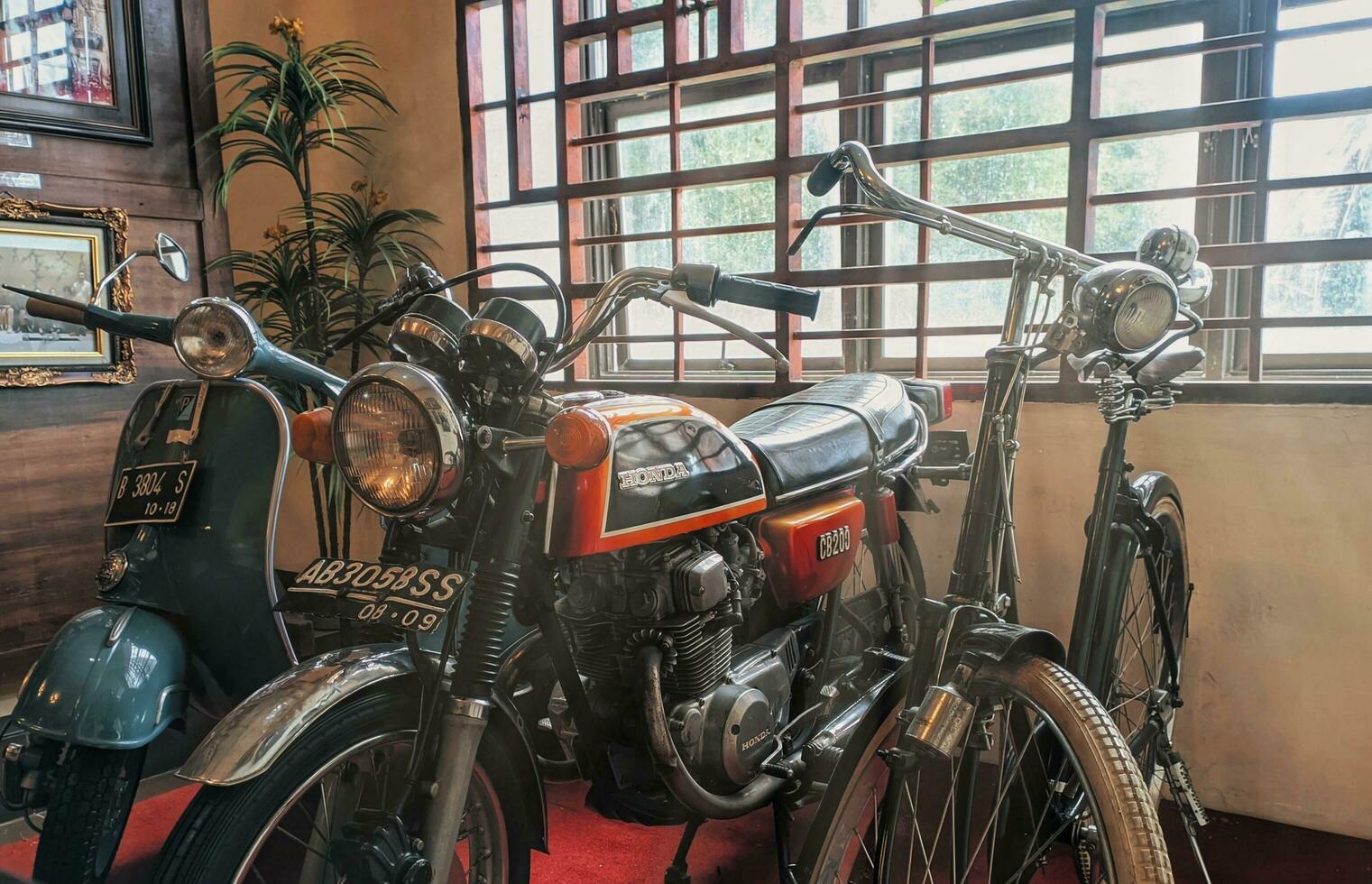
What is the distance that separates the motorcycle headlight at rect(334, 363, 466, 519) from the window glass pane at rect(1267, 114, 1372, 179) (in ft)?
5.33

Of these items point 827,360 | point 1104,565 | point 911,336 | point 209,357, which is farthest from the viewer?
point 827,360

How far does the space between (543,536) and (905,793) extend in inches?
23.8

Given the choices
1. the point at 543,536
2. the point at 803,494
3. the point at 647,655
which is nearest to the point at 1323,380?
the point at 803,494

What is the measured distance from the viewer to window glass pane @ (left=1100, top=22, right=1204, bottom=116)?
6.41 ft

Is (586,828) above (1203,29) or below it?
below

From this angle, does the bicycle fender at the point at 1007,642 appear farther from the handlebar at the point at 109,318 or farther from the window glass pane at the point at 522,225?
the window glass pane at the point at 522,225

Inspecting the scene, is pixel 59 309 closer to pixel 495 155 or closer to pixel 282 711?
pixel 282 711

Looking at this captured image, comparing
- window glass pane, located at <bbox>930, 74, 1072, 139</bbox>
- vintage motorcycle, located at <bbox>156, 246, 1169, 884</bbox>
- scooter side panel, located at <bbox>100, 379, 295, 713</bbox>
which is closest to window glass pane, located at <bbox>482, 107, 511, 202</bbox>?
window glass pane, located at <bbox>930, 74, 1072, 139</bbox>

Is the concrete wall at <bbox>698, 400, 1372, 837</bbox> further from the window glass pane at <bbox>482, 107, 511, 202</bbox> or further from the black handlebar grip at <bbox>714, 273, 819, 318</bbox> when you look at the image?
the window glass pane at <bbox>482, 107, 511, 202</bbox>

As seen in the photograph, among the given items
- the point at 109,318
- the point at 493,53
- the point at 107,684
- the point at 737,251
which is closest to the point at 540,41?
the point at 493,53

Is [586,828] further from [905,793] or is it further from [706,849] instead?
[905,793]

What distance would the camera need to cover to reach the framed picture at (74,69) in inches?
108

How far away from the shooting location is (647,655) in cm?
126

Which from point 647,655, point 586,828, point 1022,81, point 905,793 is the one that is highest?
point 1022,81
